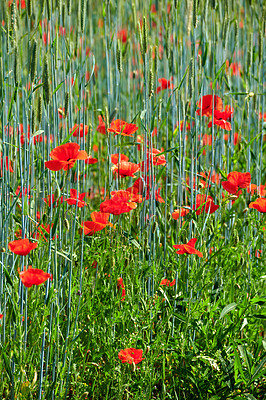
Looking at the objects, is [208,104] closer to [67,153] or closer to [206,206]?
[206,206]

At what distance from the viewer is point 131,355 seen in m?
0.95

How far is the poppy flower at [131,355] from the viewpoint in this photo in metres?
0.93

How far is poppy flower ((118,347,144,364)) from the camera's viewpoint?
3.05 ft

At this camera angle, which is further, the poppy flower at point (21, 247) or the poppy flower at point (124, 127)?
the poppy flower at point (124, 127)

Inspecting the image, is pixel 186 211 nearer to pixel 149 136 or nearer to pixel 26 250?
pixel 149 136

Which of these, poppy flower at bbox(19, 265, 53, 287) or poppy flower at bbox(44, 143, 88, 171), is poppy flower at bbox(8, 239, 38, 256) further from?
poppy flower at bbox(44, 143, 88, 171)

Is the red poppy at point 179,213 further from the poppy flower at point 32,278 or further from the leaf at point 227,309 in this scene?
the poppy flower at point 32,278

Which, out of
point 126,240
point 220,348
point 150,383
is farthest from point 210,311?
point 126,240

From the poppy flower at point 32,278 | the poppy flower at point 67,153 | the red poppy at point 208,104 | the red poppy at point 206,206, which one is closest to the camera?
the poppy flower at point 32,278

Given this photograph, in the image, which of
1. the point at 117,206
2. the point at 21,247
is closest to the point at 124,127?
the point at 117,206

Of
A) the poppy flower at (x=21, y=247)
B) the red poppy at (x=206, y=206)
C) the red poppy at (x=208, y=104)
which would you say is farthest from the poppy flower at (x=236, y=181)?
the poppy flower at (x=21, y=247)

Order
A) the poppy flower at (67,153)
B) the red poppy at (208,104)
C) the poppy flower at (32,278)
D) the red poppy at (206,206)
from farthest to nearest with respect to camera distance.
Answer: the red poppy at (208,104) < the red poppy at (206,206) < the poppy flower at (67,153) < the poppy flower at (32,278)

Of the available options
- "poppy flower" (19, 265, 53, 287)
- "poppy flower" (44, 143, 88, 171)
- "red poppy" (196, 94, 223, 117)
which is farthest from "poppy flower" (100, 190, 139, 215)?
"red poppy" (196, 94, 223, 117)

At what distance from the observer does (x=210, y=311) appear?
1020mm
